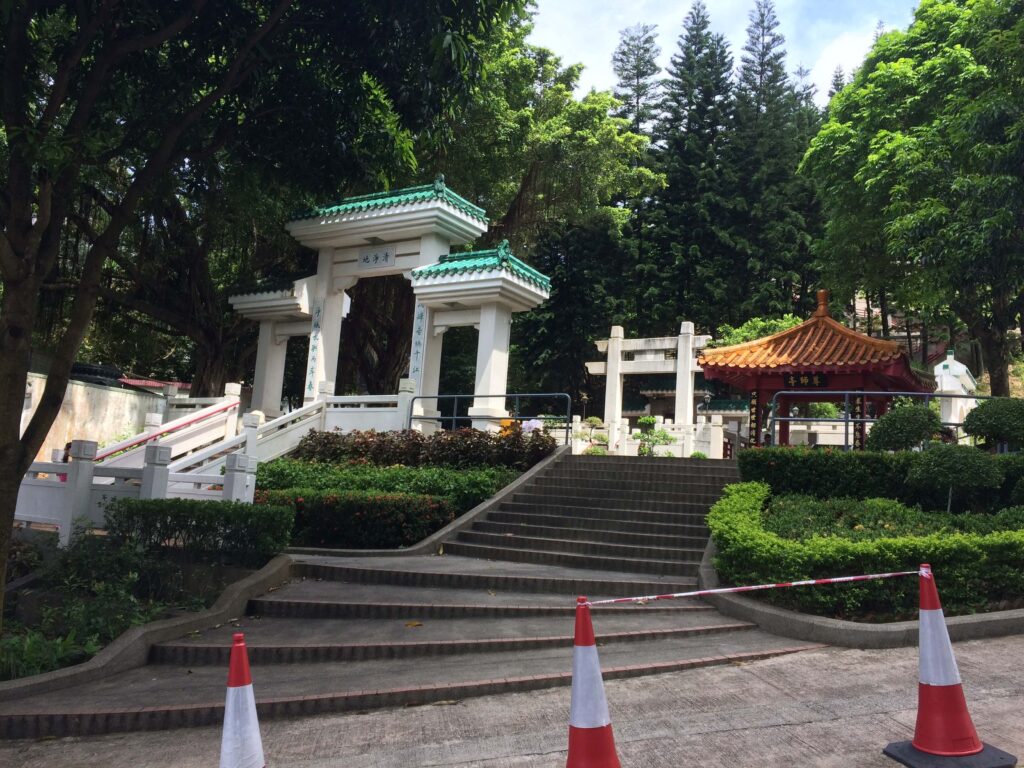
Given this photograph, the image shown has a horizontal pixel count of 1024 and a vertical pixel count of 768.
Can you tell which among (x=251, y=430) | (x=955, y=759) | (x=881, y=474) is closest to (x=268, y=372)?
(x=251, y=430)

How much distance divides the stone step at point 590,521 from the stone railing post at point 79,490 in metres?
5.04

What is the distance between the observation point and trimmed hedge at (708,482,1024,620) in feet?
20.1

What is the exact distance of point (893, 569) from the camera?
6.35 m

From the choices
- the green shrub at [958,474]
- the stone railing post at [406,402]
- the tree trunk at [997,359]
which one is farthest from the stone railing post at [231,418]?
the tree trunk at [997,359]

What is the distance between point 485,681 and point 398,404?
9968 mm

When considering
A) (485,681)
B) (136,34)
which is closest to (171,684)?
(485,681)

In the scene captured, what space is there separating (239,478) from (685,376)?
40.9 feet

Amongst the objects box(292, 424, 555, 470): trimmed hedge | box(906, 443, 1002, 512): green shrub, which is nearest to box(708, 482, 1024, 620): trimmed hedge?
box(906, 443, 1002, 512): green shrub

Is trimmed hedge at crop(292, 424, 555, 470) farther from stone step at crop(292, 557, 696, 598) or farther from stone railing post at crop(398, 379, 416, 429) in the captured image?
stone step at crop(292, 557, 696, 598)

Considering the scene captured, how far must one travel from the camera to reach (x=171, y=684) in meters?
5.02

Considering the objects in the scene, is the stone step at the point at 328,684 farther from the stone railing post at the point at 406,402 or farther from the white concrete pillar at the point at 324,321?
the white concrete pillar at the point at 324,321

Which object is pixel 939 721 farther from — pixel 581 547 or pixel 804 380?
pixel 804 380

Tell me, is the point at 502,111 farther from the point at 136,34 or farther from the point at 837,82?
the point at 837,82

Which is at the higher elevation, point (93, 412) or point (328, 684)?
point (93, 412)
